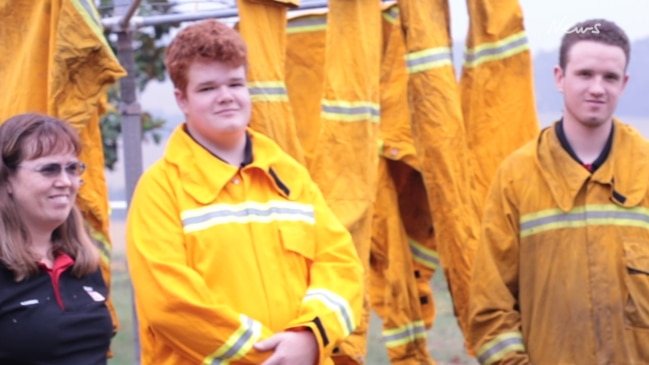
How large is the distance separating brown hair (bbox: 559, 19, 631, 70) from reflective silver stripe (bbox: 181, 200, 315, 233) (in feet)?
3.18

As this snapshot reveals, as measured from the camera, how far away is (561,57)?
3693mm

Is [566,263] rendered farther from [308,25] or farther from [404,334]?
[308,25]

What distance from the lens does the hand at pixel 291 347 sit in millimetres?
3115

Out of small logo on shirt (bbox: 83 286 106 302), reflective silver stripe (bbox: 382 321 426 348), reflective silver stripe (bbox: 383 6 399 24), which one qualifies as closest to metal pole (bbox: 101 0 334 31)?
reflective silver stripe (bbox: 383 6 399 24)

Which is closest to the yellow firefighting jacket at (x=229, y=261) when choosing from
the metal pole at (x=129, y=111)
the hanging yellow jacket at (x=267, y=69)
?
the hanging yellow jacket at (x=267, y=69)

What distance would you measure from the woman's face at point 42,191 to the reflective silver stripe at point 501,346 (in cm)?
129

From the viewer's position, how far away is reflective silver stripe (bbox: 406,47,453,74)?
4.38m

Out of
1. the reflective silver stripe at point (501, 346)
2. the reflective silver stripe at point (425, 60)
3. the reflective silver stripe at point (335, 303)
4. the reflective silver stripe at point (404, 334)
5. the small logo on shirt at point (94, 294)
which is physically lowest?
the reflective silver stripe at point (404, 334)

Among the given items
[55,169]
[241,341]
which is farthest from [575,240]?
[55,169]

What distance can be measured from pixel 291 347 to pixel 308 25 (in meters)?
2.27

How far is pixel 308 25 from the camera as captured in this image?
5121 mm

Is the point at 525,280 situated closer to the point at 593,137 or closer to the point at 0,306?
the point at 593,137

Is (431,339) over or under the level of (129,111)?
under

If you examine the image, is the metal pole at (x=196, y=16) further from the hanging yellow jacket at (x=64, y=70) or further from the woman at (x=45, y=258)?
→ the woman at (x=45, y=258)
